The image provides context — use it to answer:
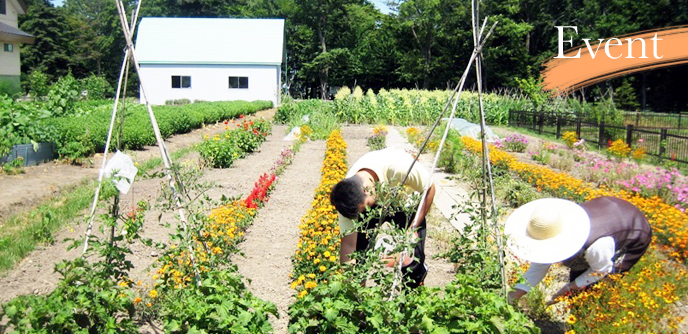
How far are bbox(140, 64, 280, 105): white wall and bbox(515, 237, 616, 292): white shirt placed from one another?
113 feet

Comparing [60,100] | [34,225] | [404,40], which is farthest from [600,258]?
[404,40]

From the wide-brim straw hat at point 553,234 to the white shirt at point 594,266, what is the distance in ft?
0.62

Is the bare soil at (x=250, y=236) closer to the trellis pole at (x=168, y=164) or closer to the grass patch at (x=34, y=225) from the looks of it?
the grass patch at (x=34, y=225)

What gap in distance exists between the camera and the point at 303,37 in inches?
2117

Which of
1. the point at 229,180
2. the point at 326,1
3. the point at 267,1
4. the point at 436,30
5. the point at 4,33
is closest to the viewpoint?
the point at 229,180

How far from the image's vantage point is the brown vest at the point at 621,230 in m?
3.81

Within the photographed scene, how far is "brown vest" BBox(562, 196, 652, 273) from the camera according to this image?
3.81m

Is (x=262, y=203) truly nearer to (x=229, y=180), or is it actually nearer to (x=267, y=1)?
(x=229, y=180)

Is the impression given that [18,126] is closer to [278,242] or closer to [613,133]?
[278,242]

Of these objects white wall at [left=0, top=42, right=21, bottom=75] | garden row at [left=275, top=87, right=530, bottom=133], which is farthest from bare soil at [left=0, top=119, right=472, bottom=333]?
white wall at [left=0, top=42, right=21, bottom=75]

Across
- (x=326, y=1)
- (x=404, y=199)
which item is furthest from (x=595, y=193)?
(x=326, y=1)

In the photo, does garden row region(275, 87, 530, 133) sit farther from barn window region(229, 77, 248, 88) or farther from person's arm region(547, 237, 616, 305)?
person's arm region(547, 237, 616, 305)

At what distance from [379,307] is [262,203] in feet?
17.7

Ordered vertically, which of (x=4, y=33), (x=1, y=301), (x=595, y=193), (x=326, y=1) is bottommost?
(x=1, y=301)
